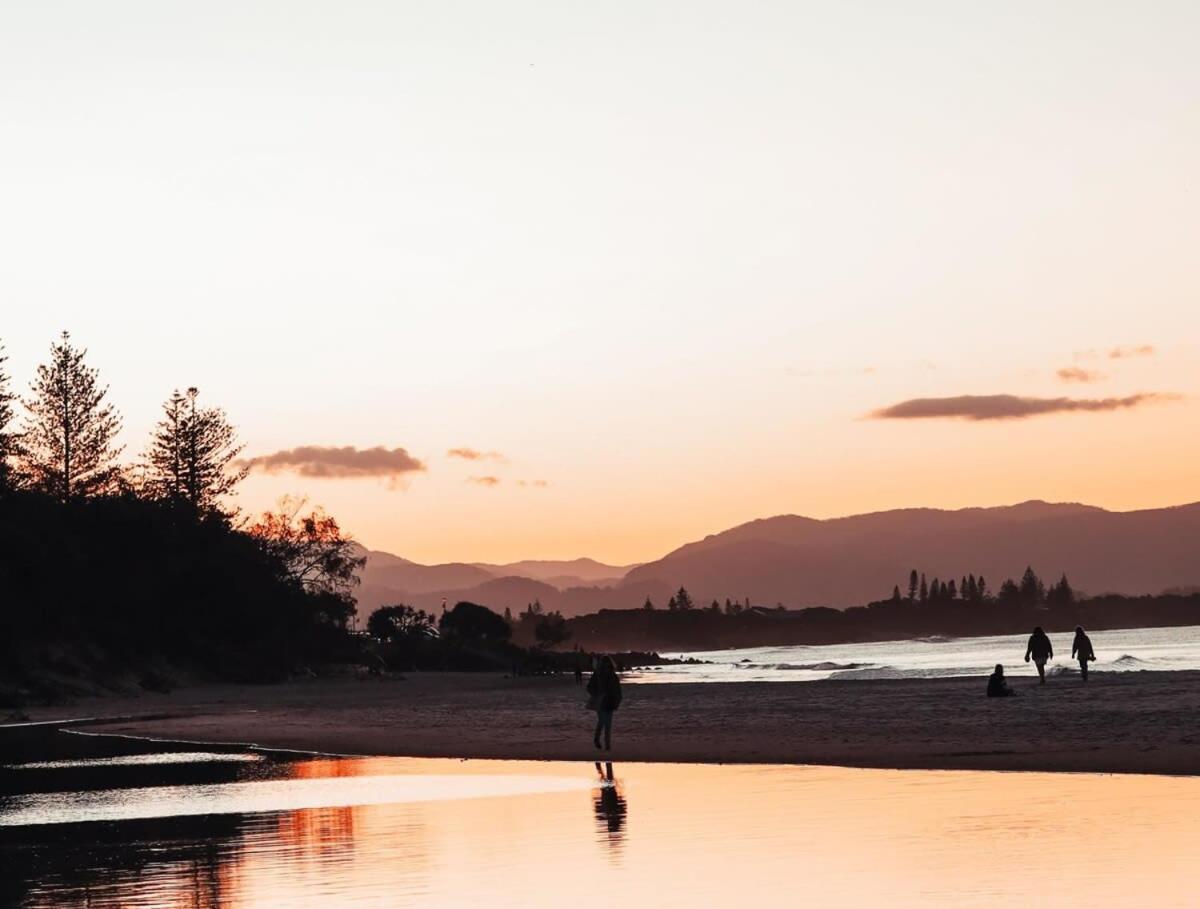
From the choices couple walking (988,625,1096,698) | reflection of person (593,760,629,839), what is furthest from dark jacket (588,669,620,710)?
couple walking (988,625,1096,698)

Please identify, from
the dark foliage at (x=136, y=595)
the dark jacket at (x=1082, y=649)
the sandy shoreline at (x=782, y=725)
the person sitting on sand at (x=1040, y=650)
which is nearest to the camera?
the sandy shoreline at (x=782, y=725)

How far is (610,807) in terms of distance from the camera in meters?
21.7

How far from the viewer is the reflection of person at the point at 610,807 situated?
764 inches

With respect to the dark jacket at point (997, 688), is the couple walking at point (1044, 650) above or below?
above

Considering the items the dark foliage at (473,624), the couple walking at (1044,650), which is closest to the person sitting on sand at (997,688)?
the couple walking at (1044,650)

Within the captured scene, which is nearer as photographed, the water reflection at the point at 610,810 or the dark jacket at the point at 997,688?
the water reflection at the point at 610,810

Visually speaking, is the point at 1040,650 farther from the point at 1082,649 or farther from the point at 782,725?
the point at 782,725

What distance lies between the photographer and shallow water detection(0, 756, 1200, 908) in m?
14.3

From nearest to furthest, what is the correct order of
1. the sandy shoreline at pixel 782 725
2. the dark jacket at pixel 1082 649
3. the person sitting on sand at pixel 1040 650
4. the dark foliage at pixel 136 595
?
the sandy shoreline at pixel 782 725, the person sitting on sand at pixel 1040 650, the dark jacket at pixel 1082 649, the dark foliage at pixel 136 595

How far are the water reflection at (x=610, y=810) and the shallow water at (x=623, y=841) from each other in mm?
71

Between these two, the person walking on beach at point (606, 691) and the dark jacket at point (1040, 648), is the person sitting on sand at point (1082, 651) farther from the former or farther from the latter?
the person walking on beach at point (606, 691)

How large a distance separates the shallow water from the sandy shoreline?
293 cm

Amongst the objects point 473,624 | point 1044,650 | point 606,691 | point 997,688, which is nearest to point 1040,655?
point 1044,650

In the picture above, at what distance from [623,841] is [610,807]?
381 centimetres
